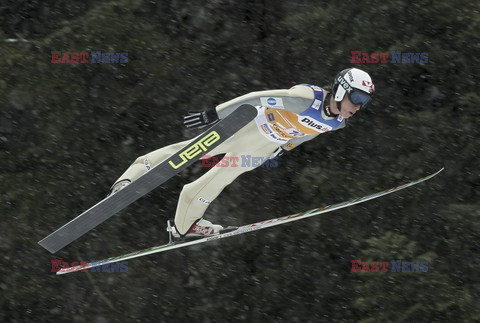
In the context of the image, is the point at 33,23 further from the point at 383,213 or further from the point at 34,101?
the point at 383,213

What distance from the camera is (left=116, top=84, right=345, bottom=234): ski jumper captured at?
7.67 m

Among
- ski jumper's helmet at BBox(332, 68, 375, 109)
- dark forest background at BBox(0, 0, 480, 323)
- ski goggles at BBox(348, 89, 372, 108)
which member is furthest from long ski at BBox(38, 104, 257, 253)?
dark forest background at BBox(0, 0, 480, 323)

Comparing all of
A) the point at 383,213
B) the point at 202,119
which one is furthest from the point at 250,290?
the point at 202,119

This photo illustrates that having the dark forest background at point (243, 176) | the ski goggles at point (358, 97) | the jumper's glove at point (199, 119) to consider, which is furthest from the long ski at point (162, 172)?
the dark forest background at point (243, 176)

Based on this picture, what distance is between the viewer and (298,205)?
37.6 feet

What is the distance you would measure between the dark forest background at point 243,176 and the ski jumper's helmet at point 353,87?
3585 millimetres

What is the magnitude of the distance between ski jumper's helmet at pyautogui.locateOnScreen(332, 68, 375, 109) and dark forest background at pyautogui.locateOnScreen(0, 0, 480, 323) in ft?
11.8

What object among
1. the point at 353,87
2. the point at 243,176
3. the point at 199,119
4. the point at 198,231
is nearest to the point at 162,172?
the point at 199,119

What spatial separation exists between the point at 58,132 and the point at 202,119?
15.9 feet

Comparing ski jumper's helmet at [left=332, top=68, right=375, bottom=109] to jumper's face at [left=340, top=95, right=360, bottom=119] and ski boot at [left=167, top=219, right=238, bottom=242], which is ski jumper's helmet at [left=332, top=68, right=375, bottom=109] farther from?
ski boot at [left=167, top=219, right=238, bottom=242]

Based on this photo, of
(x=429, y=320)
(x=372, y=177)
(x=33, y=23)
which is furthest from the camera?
(x=33, y=23)

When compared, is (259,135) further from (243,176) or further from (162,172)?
(243,176)

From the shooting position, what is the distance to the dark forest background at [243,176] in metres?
11.2

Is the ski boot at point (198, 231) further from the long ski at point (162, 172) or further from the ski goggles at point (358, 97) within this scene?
the ski goggles at point (358, 97)
